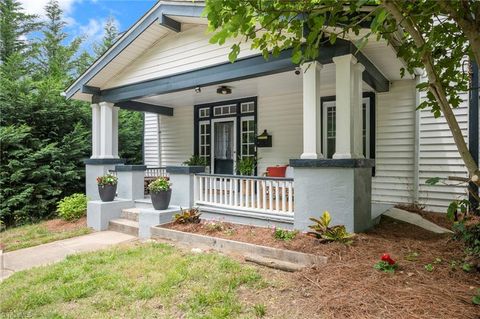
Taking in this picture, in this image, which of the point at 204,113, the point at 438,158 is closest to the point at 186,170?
the point at 204,113

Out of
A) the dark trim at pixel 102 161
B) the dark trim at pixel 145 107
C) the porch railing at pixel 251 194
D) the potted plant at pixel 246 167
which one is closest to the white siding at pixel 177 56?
the dark trim at pixel 145 107

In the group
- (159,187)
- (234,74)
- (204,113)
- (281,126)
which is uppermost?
(234,74)

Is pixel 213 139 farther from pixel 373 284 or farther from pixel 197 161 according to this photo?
pixel 373 284

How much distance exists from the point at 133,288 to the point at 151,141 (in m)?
8.33

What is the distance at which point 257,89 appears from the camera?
773 cm

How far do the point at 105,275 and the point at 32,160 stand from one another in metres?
5.97

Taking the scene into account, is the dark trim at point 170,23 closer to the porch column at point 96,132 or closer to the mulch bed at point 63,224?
the porch column at point 96,132

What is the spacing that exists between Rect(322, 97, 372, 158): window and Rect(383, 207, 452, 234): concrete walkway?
1638mm

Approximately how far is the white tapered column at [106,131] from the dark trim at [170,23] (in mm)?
2961

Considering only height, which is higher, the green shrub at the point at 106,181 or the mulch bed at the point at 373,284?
the green shrub at the point at 106,181

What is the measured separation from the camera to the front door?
909 centimetres

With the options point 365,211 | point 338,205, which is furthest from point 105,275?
point 365,211

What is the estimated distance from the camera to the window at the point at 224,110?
9016 millimetres

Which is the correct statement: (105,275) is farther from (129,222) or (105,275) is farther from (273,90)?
(273,90)
